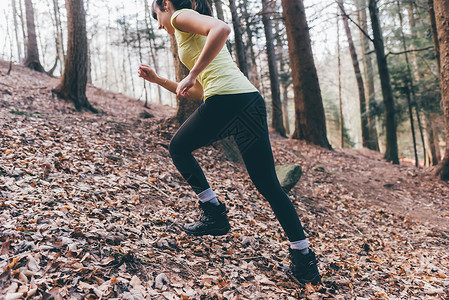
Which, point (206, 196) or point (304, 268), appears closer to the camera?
point (304, 268)

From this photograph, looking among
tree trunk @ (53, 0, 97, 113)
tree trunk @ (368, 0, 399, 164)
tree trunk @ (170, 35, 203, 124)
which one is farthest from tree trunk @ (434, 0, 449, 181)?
tree trunk @ (53, 0, 97, 113)

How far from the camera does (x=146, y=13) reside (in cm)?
1773

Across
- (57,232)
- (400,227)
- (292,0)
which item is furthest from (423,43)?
(57,232)

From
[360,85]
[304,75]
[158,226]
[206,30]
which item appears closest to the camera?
[206,30]

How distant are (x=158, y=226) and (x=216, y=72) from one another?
1814 mm

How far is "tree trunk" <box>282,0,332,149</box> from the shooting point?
9742 millimetres

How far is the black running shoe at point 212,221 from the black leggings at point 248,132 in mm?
618

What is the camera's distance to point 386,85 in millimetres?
10531

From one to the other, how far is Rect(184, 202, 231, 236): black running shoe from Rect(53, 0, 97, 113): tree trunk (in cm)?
595

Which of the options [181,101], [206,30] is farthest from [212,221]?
[181,101]

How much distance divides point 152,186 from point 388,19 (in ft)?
62.4

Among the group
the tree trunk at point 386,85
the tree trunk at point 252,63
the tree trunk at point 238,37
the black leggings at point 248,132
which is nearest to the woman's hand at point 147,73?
the black leggings at point 248,132

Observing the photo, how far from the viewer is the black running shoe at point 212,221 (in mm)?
2890

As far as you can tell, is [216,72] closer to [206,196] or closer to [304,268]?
[206,196]
